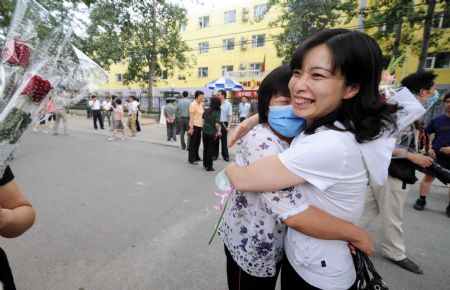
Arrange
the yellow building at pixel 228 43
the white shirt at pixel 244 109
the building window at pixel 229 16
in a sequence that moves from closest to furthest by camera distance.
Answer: the white shirt at pixel 244 109, the yellow building at pixel 228 43, the building window at pixel 229 16

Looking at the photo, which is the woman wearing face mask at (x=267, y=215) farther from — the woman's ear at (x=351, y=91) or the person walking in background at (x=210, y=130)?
the person walking in background at (x=210, y=130)

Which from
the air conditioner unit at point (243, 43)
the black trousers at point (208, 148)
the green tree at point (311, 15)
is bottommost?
the black trousers at point (208, 148)

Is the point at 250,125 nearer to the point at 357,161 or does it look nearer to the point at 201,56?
the point at 357,161

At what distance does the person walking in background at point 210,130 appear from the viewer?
18.9 ft

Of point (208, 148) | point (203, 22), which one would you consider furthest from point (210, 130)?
point (203, 22)

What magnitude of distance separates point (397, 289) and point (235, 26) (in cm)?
2970

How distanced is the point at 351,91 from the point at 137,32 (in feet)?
62.7

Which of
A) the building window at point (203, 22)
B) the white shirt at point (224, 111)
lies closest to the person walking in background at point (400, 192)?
the white shirt at point (224, 111)

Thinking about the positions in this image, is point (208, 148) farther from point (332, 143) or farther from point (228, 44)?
point (228, 44)

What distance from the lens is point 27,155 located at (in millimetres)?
6473

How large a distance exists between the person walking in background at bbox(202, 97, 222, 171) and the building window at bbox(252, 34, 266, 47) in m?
22.9

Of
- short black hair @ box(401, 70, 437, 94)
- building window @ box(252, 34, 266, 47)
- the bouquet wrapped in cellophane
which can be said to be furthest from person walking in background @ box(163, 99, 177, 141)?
building window @ box(252, 34, 266, 47)

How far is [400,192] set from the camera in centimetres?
246

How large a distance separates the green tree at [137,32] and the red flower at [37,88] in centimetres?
1814
